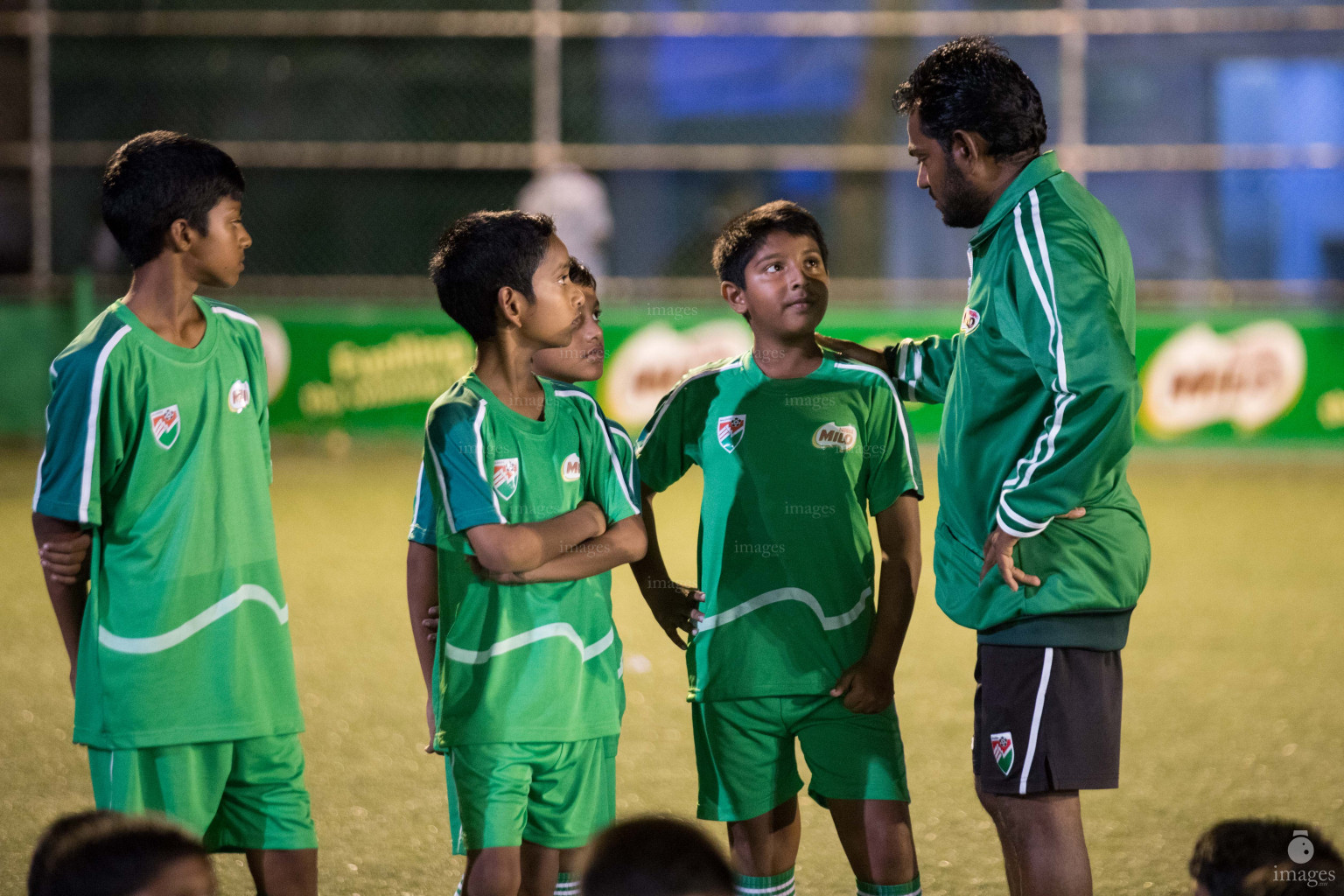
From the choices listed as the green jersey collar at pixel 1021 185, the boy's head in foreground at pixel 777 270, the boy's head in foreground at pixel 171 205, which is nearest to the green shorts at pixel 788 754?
the boy's head in foreground at pixel 777 270

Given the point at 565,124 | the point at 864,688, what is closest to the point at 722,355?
the point at 565,124

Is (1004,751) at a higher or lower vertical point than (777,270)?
lower

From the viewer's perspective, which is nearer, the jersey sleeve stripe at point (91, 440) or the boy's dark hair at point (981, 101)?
the jersey sleeve stripe at point (91, 440)

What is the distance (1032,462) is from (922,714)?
261 cm

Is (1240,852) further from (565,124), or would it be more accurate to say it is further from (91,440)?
(565,124)

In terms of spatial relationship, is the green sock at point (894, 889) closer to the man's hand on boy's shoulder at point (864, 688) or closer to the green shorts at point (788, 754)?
the green shorts at point (788, 754)

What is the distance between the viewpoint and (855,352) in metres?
3.28

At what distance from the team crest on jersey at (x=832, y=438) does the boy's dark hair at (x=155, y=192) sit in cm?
134

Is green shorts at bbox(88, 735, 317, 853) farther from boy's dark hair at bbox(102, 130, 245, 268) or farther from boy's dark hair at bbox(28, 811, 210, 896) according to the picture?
boy's dark hair at bbox(102, 130, 245, 268)

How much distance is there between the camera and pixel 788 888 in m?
3.12

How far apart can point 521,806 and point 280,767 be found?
0.53 meters

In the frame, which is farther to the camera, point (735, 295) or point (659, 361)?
point (659, 361)

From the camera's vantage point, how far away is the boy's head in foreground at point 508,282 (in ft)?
9.43

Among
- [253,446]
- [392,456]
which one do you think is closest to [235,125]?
[392,456]
